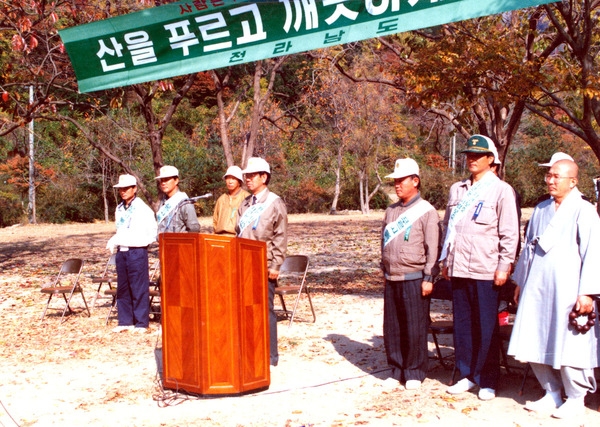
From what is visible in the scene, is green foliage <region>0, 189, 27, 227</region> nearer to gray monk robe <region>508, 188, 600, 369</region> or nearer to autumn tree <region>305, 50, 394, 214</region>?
autumn tree <region>305, 50, 394, 214</region>

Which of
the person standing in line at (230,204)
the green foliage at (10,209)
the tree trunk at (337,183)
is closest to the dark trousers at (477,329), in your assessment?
the person standing in line at (230,204)

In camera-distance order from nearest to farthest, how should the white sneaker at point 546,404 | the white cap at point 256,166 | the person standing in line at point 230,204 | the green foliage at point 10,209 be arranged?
the white sneaker at point 546,404
the white cap at point 256,166
the person standing in line at point 230,204
the green foliage at point 10,209

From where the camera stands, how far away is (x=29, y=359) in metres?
8.44

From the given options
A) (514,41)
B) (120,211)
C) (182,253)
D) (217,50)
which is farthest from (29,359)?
(514,41)

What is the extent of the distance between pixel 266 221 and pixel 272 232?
12 cm

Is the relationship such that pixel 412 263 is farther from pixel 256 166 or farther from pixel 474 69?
pixel 474 69

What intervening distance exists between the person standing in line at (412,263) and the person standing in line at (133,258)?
404cm

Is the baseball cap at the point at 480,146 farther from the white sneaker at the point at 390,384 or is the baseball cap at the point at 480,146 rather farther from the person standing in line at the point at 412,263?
the white sneaker at the point at 390,384

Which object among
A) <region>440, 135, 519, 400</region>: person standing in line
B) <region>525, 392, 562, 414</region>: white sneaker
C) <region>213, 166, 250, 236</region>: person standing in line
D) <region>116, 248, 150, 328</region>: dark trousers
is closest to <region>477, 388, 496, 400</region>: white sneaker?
<region>440, 135, 519, 400</region>: person standing in line

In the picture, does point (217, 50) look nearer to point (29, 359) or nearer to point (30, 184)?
point (29, 359)

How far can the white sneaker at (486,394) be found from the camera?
246 inches

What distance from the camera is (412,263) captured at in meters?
6.71

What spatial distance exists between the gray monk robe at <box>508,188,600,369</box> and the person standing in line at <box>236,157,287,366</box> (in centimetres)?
240

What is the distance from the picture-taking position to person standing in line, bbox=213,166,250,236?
27.8ft
